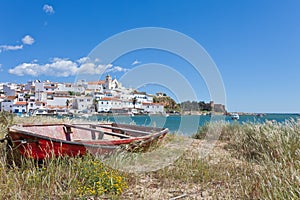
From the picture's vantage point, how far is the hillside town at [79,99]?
2673cm

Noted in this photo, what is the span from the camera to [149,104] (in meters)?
25.6

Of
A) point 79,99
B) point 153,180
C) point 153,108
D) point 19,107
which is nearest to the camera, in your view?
point 153,180

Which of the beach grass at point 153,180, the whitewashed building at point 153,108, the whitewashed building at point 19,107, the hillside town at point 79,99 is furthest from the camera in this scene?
the whitewashed building at point 19,107

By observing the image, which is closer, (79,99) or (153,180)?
(153,180)

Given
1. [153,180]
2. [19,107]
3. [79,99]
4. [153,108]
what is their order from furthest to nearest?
[19,107], [79,99], [153,108], [153,180]

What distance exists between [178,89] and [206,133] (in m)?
2.65

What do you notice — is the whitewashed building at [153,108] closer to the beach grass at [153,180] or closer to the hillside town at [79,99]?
the hillside town at [79,99]

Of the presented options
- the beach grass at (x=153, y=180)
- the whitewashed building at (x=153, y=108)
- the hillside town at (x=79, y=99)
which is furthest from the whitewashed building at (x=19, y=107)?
the beach grass at (x=153, y=180)

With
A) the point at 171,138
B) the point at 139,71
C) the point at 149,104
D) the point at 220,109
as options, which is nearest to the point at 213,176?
the point at 171,138

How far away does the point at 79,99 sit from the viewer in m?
34.3

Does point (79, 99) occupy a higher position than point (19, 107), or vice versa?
point (79, 99)

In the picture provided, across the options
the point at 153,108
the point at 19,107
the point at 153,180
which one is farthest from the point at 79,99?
the point at 153,180

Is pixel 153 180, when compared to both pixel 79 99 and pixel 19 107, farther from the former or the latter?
pixel 19 107

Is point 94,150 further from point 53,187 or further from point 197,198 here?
point 197,198
